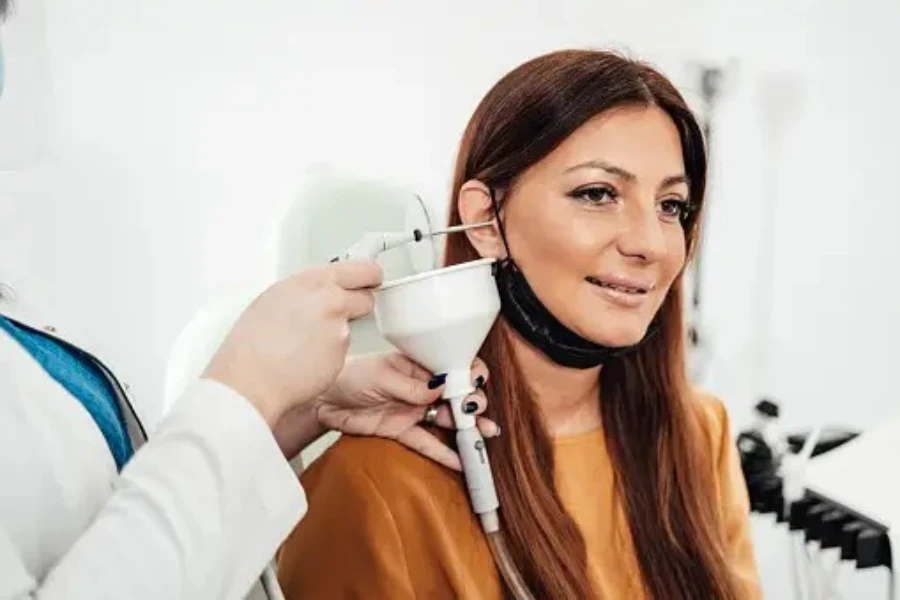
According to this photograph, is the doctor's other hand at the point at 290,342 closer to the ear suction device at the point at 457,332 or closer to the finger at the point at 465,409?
the ear suction device at the point at 457,332

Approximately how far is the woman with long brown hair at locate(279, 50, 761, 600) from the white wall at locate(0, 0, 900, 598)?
291mm

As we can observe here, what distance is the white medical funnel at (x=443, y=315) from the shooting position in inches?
31.0

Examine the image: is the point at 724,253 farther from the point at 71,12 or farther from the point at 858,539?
the point at 71,12

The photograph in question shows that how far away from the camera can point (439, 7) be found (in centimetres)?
169

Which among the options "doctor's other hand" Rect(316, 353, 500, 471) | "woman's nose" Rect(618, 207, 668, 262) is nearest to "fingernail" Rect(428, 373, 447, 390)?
"doctor's other hand" Rect(316, 353, 500, 471)

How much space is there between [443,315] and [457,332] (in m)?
0.03

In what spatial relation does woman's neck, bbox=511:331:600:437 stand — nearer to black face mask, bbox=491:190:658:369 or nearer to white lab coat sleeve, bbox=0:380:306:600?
black face mask, bbox=491:190:658:369

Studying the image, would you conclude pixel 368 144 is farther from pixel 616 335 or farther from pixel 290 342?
pixel 290 342

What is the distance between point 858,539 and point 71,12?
4.58 ft

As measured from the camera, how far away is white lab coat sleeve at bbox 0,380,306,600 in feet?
1.61

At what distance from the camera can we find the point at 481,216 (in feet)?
3.26

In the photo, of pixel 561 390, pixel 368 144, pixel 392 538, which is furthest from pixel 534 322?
pixel 368 144

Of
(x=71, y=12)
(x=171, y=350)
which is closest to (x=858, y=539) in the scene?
(x=171, y=350)

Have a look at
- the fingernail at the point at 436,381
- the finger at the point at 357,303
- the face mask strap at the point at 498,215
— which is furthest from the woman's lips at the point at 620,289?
the finger at the point at 357,303
